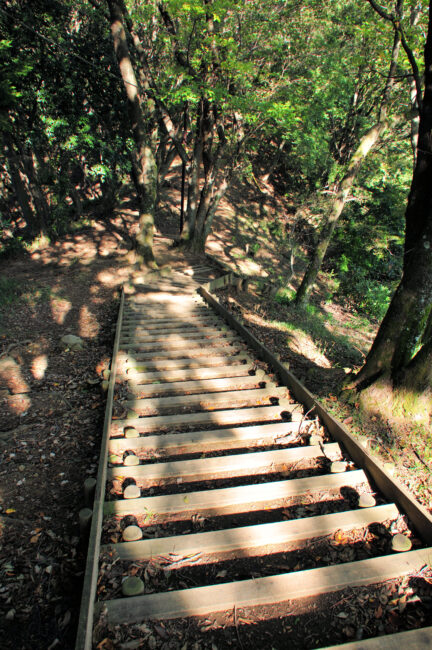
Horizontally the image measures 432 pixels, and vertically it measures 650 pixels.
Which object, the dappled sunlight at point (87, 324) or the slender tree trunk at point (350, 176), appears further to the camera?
the slender tree trunk at point (350, 176)

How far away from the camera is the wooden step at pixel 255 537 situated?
244 centimetres

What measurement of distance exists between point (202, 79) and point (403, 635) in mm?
15171

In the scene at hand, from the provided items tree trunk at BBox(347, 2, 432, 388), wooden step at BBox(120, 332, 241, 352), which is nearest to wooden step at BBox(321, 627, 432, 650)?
tree trunk at BBox(347, 2, 432, 388)

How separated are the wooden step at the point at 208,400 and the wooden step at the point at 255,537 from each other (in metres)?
1.70

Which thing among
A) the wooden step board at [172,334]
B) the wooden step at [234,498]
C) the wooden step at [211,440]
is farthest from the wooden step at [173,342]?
the wooden step at [234,498]

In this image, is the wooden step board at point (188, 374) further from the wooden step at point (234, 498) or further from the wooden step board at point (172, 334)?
the wooden step at point (234, 498)

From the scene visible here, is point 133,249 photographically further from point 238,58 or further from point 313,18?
point 313,18

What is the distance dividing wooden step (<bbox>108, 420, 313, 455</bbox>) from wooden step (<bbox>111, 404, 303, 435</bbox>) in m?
0.19

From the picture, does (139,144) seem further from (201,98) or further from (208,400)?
(208,400)

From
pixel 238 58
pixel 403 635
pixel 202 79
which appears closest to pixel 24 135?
pixel 202 79

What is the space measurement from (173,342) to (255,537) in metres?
3.79

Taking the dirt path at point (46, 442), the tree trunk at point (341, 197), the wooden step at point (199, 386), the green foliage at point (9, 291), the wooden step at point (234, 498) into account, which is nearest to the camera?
the dirt path at point (46, 442)

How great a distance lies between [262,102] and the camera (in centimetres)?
1208

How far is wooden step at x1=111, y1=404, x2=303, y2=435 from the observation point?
3.78 meters
